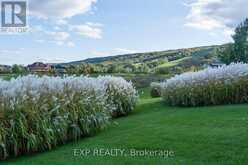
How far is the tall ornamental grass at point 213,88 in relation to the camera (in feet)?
26.7

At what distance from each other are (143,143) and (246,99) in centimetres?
419

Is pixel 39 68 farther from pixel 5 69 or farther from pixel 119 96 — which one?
pixel 119 96

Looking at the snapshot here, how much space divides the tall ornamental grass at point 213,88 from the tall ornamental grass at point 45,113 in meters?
2.89

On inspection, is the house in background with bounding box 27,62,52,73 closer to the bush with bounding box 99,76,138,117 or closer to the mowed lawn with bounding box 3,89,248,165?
the bush with bounding box 99,76,138,117

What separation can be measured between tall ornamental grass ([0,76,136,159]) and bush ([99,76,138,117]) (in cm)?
186

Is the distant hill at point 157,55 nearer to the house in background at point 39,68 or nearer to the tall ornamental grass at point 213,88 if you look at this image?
the house in background at point 39,68

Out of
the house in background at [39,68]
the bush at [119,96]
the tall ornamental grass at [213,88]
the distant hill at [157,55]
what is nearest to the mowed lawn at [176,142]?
the tall ornamental grass at [213,88]

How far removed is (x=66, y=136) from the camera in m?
5.53

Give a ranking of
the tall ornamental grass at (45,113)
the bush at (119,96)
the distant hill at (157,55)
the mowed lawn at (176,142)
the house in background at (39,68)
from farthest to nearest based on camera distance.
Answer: the distant hill at (157,55)
the house in background at (39,68)
the bush at (119,96)
the tall ornamental grass at (45,113)
the mowed lawn at (176,142)

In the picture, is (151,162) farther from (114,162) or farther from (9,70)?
(9,70)

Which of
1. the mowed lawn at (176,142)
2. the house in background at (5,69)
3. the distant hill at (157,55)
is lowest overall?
the mowed lawn at (176,142)

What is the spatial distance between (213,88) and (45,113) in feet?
14.8

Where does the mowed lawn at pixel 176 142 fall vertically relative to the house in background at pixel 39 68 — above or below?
below

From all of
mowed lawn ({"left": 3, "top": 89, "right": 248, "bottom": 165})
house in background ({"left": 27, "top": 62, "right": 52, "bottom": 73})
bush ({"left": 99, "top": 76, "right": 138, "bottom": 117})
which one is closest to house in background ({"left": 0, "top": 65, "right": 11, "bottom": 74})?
house in background ({"left": 27, "top": 62, "right": 52, "bottom": 73})
